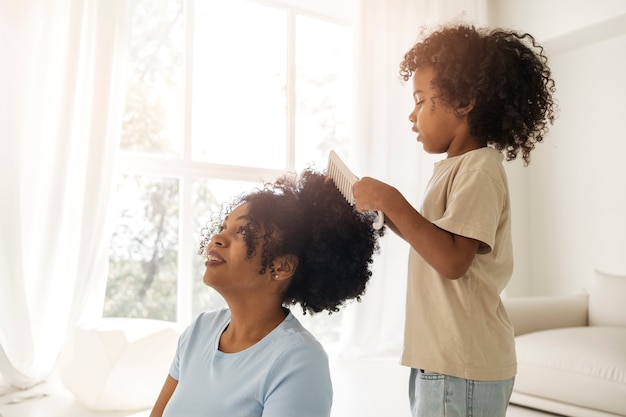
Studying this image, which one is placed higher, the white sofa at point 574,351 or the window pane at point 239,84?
the window pane at point 239,84

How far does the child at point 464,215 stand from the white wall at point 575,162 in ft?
9.48

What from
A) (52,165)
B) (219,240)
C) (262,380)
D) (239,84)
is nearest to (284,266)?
(219,240)

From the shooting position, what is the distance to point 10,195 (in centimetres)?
273

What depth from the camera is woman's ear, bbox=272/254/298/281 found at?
1.13 meters

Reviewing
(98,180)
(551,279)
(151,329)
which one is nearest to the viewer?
(151,329)

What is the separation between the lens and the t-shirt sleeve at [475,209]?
1.09m

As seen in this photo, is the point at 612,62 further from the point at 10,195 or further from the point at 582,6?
the point at 10,195

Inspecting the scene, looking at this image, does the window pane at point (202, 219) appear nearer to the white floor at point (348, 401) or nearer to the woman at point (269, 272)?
the white floor at point (348, 401)

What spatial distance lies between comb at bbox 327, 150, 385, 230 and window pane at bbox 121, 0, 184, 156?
8.38 feet

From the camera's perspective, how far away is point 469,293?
3.78ft

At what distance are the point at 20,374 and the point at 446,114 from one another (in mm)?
2347

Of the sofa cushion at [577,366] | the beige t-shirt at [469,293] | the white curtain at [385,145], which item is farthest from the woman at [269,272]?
the white curtain at [385,145]

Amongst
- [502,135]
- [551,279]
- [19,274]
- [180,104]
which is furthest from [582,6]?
[19,274]

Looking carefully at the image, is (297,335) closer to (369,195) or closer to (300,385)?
(300,385)
